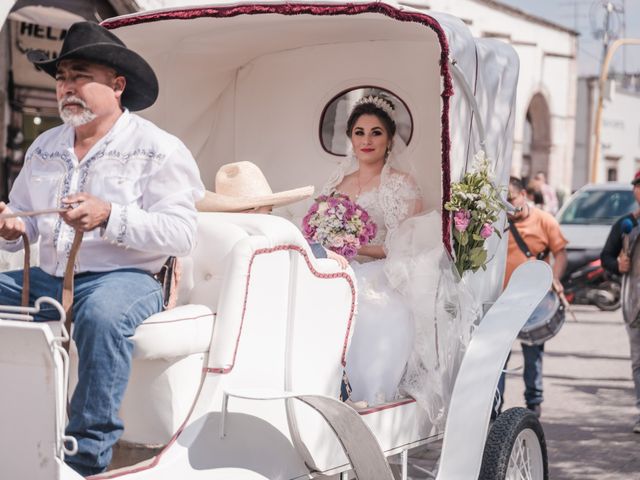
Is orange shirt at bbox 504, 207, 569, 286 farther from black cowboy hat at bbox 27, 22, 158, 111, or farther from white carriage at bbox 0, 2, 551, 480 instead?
black cowboy hat at bbox 27, 22, 158, 111

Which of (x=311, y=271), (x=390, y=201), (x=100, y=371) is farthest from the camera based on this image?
(x=390, y=201)

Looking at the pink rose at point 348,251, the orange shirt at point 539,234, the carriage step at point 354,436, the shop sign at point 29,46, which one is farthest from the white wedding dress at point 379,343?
the shop sign at point 29,46

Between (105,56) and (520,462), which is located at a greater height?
(105,56)

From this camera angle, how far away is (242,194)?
534cm

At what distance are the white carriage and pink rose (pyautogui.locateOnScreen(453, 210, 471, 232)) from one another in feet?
0.22

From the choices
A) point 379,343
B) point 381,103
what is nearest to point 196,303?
point 379,343

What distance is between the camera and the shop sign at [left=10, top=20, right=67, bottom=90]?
11.3 meters

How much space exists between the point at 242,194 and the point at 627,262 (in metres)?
3.54

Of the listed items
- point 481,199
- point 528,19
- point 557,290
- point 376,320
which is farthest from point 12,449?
point 528,19

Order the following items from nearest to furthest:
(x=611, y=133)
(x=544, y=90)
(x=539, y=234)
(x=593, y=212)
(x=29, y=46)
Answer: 1. (x=539, y=234)
2. (x=29, y=46)
3. (x=593, y=212)
4. (x=544, y=90)
5. (x=611, y=133)

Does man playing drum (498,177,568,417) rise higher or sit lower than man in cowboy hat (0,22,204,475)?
lower

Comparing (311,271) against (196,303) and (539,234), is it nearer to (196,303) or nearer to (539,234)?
(196,303)

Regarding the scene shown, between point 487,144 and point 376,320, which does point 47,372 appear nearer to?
point 376,320

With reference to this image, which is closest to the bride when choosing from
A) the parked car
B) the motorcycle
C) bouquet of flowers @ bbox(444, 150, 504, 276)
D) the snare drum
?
bouquet of flowers @ bbox(444, 150, 504, 276)
